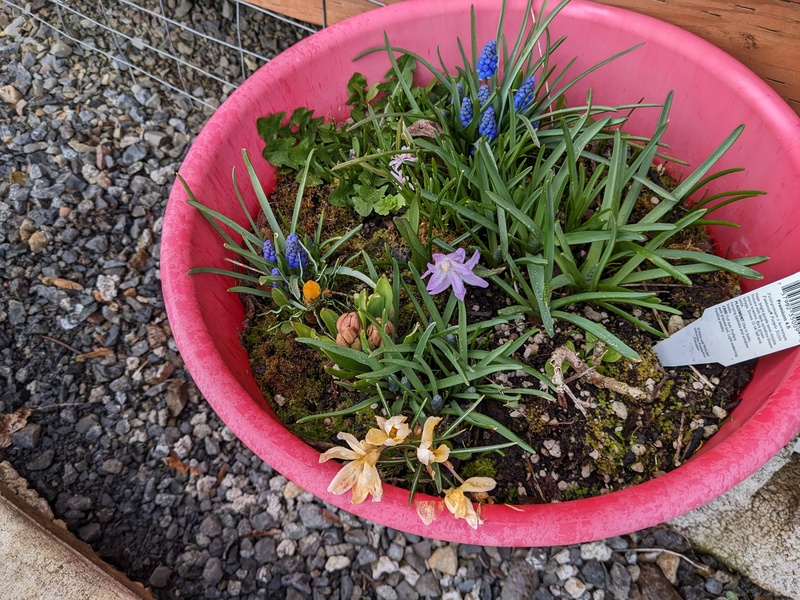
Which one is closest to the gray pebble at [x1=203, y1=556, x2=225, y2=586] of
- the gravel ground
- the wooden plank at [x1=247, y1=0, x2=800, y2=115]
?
the gravel ground

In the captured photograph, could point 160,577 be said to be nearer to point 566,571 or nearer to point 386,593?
point 386,593

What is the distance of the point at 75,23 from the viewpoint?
7.39 ft

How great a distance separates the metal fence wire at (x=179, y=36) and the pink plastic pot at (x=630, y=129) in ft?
3.00

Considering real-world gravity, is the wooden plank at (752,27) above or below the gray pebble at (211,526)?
above

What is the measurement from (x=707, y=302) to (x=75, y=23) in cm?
238

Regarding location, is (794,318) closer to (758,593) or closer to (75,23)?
(758,593)

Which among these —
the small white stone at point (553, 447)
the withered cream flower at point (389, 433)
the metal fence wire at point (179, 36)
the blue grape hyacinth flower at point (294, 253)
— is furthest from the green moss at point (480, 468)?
the metal fence wire at point (179, 36)

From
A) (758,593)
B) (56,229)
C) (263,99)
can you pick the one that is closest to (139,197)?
(56,229)

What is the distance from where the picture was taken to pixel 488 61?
1.18 metres

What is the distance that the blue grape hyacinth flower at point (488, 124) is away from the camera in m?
1.18

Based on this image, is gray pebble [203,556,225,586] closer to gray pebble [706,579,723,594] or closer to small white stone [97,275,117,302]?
small white stone [97,275,117,302]

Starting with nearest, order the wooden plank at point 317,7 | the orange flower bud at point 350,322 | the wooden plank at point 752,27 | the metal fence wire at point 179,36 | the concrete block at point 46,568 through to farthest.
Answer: the orange flower bud at point 350,322
the concrete block at point 46,568
the wooden plank at point 752,27
the wooden plank at point 317,7
the metal fence wire at point 179,36

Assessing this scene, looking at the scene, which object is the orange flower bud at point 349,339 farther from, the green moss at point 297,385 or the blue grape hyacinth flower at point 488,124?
the blue grape hyacinth flower at point 488,124

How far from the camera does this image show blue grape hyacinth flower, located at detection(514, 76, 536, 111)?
3.92 feet
